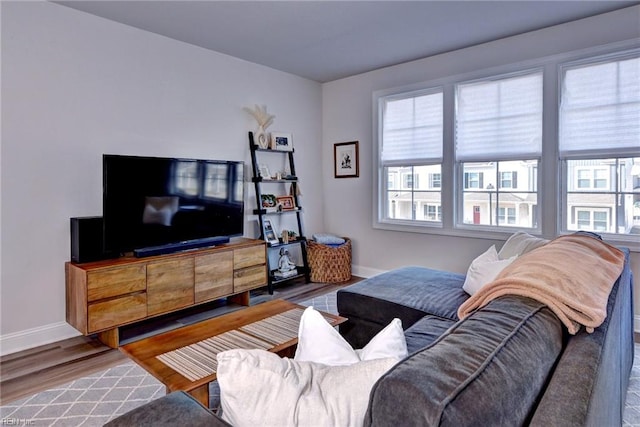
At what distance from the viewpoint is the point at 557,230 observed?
3.47 m

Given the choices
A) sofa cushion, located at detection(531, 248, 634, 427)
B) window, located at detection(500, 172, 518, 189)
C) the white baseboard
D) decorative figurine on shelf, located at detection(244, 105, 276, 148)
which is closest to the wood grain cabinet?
the white baseboard

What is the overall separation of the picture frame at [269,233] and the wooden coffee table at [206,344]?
6.24ft

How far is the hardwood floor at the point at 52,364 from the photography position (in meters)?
2.31

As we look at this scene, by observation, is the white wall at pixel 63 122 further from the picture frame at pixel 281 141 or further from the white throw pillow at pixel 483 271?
the white throw pillow at pixel 483 271

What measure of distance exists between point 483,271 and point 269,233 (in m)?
2.56

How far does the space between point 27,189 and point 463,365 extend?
3.24 meters

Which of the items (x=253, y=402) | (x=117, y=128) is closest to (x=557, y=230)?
(x=253, y=402)

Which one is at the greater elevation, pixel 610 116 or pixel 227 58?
pixel 227 58

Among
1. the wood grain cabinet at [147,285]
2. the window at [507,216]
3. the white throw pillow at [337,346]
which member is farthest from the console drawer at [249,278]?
the white throw pillow at [337,346]

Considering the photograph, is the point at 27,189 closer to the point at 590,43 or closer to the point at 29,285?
the point at 29,285

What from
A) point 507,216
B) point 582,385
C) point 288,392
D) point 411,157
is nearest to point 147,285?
point 288,392

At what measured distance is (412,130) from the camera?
4422 mm

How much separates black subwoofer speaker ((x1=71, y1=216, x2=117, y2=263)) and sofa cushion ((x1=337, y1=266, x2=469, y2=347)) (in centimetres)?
188

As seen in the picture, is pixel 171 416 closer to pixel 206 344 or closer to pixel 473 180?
pixel 206 344
